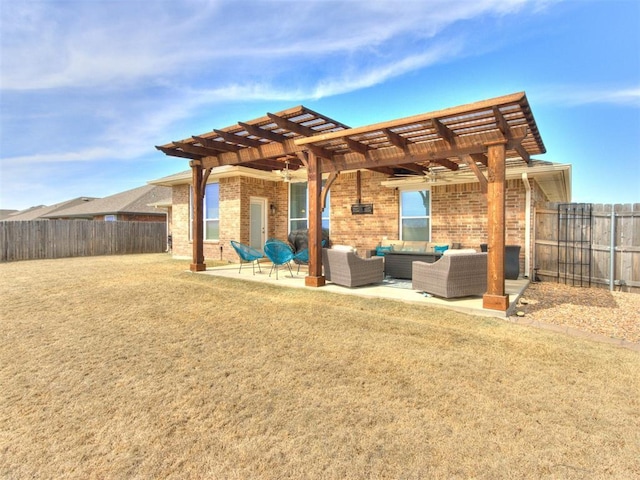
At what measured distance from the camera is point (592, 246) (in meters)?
7.70

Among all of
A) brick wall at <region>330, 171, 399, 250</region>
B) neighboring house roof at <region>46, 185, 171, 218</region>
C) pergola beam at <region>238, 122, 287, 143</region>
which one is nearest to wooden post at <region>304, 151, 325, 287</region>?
pergola beam at <region>238, 122, 287, 143</region>

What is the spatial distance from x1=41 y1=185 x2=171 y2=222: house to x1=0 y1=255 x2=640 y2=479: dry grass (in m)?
21.3

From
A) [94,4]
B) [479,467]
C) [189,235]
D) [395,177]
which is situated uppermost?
[94,4]

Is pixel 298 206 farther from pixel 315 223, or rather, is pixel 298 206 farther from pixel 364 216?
pixel 315 223

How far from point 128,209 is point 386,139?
76.8 feet

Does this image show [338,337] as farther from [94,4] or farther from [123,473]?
[94,4]

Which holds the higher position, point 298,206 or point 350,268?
point 298,206

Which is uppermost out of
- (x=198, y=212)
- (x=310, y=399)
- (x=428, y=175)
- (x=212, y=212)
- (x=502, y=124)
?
(x=502, y=124)

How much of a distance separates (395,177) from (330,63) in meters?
4.60

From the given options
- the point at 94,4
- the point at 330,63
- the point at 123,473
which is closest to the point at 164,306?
the point at 123,473

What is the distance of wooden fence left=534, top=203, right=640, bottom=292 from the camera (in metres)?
7.24

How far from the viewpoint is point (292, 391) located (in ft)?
8.79

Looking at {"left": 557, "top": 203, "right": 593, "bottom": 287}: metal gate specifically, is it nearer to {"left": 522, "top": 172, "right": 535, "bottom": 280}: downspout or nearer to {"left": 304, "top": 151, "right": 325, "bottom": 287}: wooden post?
{"left": 522, "top": 172, "right": 535, "bottom": 280}: downspout

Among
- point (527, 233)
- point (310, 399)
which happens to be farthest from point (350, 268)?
point (527, 233)
